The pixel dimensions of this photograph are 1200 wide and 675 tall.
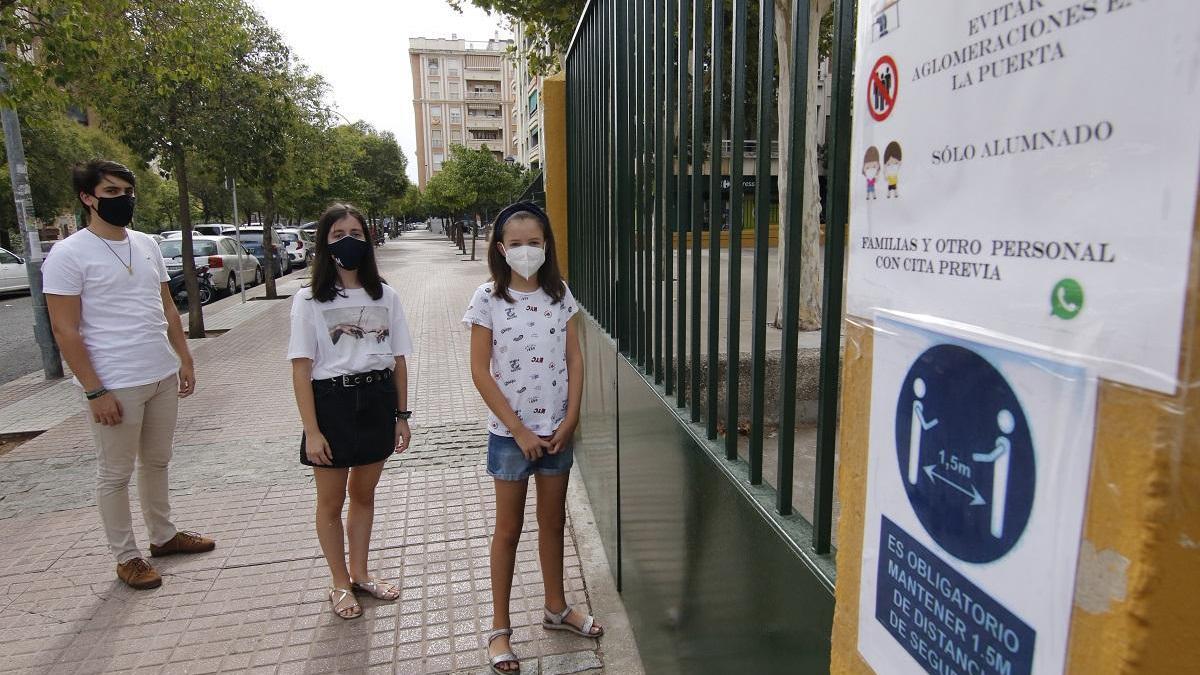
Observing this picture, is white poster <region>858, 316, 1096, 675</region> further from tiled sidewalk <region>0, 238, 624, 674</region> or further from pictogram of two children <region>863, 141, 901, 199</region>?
tiled sidewalk <region>0, 238, 624, 674</region>

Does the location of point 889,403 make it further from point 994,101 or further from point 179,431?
point 179,431

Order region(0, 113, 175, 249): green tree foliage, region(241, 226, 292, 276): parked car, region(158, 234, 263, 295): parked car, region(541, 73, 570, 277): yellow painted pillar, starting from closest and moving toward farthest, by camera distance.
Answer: region(541, 73, 570, 277): yellow painted pillar < region(158, 234, 263, 295): parked car < region(0, 113, 175, 249): green tree foliage < region(241, 226, 292, 276): parked car

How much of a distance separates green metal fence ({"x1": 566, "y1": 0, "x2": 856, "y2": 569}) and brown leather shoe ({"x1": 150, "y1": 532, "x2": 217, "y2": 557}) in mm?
2582

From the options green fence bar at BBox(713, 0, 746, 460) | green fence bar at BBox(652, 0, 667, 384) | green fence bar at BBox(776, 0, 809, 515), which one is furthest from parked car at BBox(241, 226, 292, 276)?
green fence bar at BBox(776, 0, 809, 515)

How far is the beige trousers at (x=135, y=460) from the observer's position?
352 cm

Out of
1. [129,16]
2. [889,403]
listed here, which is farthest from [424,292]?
[889,403]

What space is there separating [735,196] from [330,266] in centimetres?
191

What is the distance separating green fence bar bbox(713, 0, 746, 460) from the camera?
1.72m

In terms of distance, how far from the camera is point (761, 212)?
63.3 inches

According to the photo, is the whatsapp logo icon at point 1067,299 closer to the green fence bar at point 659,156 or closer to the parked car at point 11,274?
the green fence bar at point 659,156

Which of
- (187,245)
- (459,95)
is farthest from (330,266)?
(459,95)

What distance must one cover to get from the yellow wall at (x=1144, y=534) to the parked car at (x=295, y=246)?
96.7 ft

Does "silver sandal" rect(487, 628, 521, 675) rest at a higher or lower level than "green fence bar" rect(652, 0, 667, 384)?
lower

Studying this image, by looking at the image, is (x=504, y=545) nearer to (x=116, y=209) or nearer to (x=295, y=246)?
(x=116, y=209)
